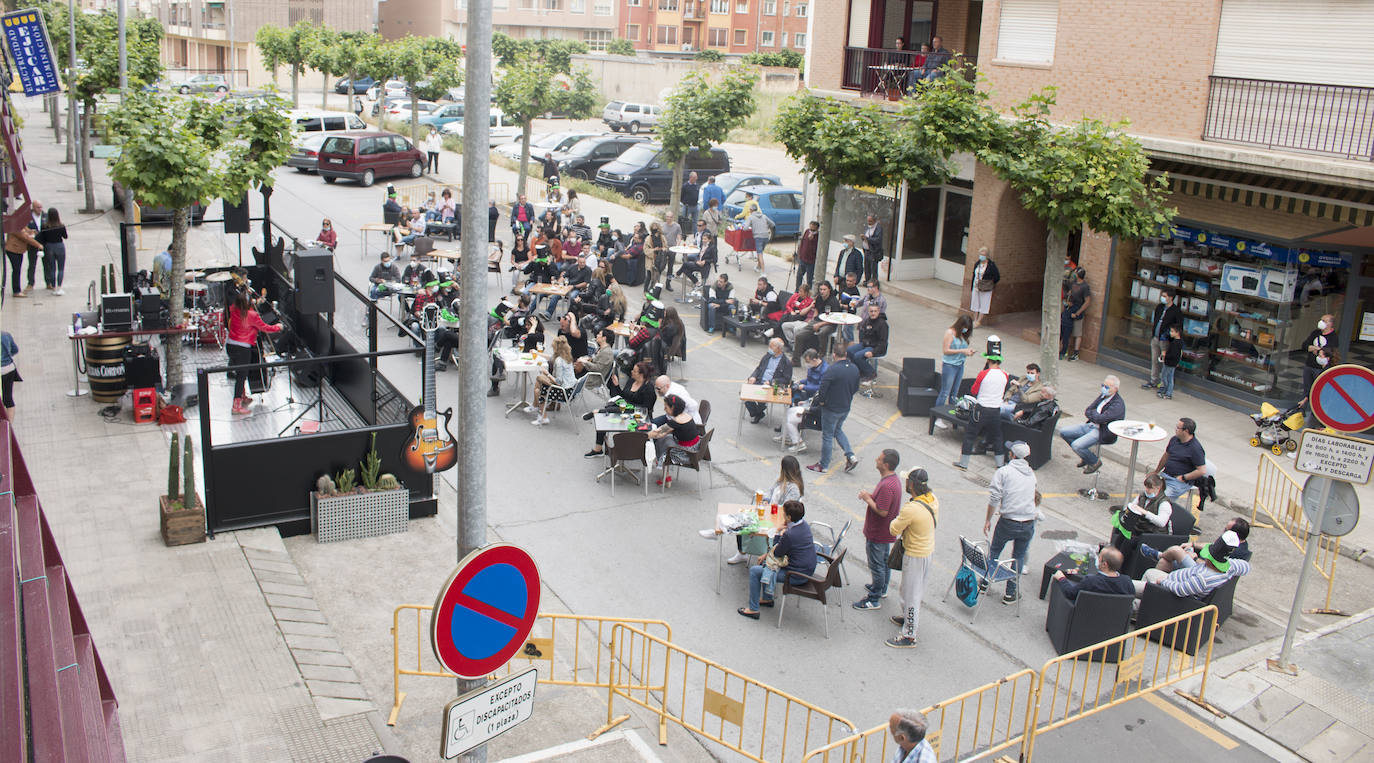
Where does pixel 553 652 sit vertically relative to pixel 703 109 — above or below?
below

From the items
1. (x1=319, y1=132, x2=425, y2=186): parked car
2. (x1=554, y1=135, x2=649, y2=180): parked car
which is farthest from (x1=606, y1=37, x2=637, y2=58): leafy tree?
(x1=319, y1=132, x2=425, y2=186): parked car

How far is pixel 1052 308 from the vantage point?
16938mm

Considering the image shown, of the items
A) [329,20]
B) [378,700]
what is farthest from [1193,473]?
[329,20]

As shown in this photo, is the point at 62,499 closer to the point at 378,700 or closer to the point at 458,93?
the point at 378,700

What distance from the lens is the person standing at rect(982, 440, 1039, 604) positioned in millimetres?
10898

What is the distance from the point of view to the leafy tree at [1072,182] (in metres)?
15.7

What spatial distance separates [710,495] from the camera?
45.0 feet

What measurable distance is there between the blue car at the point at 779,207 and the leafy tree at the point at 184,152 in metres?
15.6

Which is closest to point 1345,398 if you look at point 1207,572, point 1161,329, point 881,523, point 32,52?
point 1207,572

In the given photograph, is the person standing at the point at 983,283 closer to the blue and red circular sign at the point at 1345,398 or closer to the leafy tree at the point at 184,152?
the blue and red circular sign at the point at 1345,398

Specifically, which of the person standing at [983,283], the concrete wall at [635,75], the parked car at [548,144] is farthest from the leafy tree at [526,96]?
the concrete wall at [635,75]

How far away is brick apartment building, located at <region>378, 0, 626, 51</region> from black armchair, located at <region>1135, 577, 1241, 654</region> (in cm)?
8403

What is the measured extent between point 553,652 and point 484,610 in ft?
14.7

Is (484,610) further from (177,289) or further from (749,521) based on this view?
(177,289)
